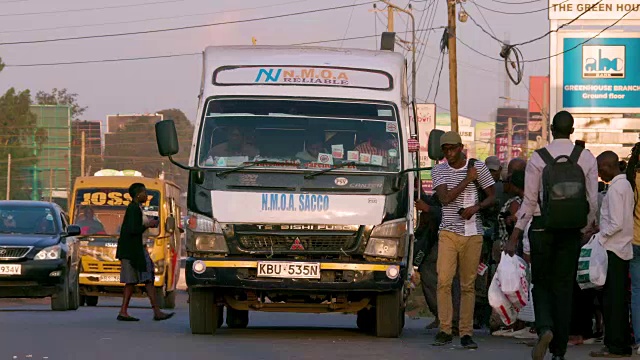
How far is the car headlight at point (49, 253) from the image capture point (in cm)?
2150

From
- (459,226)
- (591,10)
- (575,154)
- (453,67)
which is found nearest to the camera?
(575,154)

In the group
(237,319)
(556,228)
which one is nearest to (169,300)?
(237,319)

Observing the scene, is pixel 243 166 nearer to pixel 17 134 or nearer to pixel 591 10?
pixel 591 10

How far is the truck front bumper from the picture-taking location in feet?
44.9

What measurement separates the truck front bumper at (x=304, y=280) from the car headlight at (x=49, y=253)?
26.8 ft

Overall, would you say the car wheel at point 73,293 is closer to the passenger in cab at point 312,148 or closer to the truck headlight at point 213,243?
the truck headlight at point 213,243

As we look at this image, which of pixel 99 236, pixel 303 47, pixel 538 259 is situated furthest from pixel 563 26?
pixel 538 259

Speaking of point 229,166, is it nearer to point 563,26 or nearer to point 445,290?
point 445,290

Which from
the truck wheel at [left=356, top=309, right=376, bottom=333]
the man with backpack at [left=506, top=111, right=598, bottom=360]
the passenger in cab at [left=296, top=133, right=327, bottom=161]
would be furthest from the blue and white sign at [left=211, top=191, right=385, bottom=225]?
the man with backpack at [left=506, top=111, right=598, bottom=360]

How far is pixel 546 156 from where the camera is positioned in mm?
11164

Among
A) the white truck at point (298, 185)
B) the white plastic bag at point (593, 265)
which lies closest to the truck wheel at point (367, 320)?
the white truck at point (298, 185)

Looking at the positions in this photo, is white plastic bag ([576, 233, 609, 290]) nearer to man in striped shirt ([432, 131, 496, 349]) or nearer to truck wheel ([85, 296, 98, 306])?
man in striped shirt ([432, 131, 496, 349])

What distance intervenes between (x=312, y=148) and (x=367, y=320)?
10.5 ft

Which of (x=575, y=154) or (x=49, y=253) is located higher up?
(x=575, y=154)
